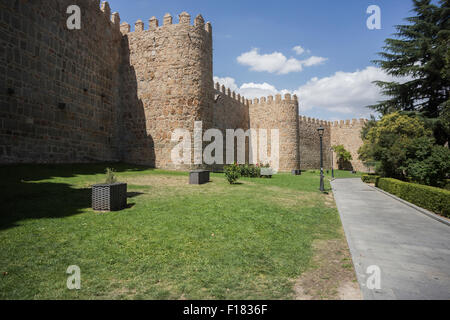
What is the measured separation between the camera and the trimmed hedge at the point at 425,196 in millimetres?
7391

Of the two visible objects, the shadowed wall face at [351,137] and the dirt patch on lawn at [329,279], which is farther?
the shadowed wall face at [351,137]

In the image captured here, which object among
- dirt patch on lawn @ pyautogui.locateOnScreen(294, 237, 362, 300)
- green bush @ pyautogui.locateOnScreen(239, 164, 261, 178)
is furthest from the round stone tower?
dirt patch on lawn @ pyautogui.locateOnScreen(294, 237, 362, 300)

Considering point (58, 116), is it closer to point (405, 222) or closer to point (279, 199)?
point (279, 199)

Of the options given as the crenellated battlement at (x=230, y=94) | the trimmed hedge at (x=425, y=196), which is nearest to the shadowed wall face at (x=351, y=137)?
the crenellated battlement at (x=230, y=94)

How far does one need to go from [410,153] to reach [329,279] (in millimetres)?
13893

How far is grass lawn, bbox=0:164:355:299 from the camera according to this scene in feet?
9.67

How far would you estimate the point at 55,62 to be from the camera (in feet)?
42.2

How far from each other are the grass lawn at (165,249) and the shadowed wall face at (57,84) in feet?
17.9

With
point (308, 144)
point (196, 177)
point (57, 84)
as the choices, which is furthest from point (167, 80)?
point (308, 144)

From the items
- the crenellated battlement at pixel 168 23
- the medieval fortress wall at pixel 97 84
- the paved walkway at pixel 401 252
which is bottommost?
the paved walkway at pixel 401 252

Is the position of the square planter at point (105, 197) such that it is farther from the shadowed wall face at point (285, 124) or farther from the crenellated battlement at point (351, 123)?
the crenellated battlement at point (351, 123)

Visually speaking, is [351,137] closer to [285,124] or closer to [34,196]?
[285,124]
